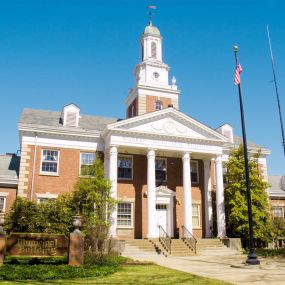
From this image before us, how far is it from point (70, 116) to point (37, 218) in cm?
1044

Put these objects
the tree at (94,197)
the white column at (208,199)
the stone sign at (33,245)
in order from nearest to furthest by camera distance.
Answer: the stone sign at (33,245) < the tree at (94,197) < the white column at (208,199)

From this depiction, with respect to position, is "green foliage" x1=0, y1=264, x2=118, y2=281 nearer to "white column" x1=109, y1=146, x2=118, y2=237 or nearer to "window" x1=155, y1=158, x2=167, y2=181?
"white column" x1=109, y1=146, x2=118, y2=237

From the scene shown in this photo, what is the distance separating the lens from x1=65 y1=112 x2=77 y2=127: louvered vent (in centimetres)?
3052

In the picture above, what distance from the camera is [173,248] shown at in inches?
959

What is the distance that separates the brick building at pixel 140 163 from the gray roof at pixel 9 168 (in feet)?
4.99

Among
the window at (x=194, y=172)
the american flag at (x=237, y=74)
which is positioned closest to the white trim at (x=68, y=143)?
the window at (x=194, y=172)

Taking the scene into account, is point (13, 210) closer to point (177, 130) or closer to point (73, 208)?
point (73, 208)

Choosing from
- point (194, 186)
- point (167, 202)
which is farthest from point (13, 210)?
point (194, 186)

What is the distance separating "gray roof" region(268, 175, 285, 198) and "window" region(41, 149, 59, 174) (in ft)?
72.4

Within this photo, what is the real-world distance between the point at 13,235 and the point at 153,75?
25.8 m

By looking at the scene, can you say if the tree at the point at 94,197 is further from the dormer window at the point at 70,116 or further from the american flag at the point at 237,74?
the american flag at the point at 237,74

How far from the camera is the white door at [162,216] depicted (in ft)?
97.3

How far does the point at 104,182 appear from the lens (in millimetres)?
24891

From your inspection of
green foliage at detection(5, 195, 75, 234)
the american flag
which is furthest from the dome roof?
green foliage at detection(5, 195, 75, 234)
